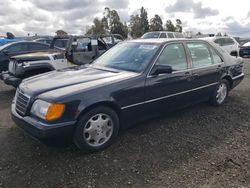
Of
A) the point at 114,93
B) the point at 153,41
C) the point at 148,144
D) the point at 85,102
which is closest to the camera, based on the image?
the point at 85,102

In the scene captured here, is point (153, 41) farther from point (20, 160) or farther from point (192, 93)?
point (20, 160)

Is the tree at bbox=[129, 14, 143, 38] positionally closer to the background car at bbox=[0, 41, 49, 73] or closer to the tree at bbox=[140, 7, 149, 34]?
the tree at bbox=[140, 7, 149, 34]

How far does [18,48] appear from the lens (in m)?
9.67

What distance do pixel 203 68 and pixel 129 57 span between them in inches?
60.7

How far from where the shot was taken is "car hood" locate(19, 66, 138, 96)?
360 centimetres

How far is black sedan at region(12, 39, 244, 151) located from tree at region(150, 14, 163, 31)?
4554 centimetres

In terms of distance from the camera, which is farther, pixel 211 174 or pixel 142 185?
pixel 211 174

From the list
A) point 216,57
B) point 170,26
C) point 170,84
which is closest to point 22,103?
point 170,84

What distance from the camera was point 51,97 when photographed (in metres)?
3.30

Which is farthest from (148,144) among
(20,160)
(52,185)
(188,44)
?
(188,44)

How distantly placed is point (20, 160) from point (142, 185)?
168 centimetres

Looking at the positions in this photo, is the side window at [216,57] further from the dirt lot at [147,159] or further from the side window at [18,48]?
the side window at [18,48]

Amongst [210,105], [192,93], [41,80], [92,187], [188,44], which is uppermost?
[188,44]

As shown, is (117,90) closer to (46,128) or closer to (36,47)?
(46,128)
